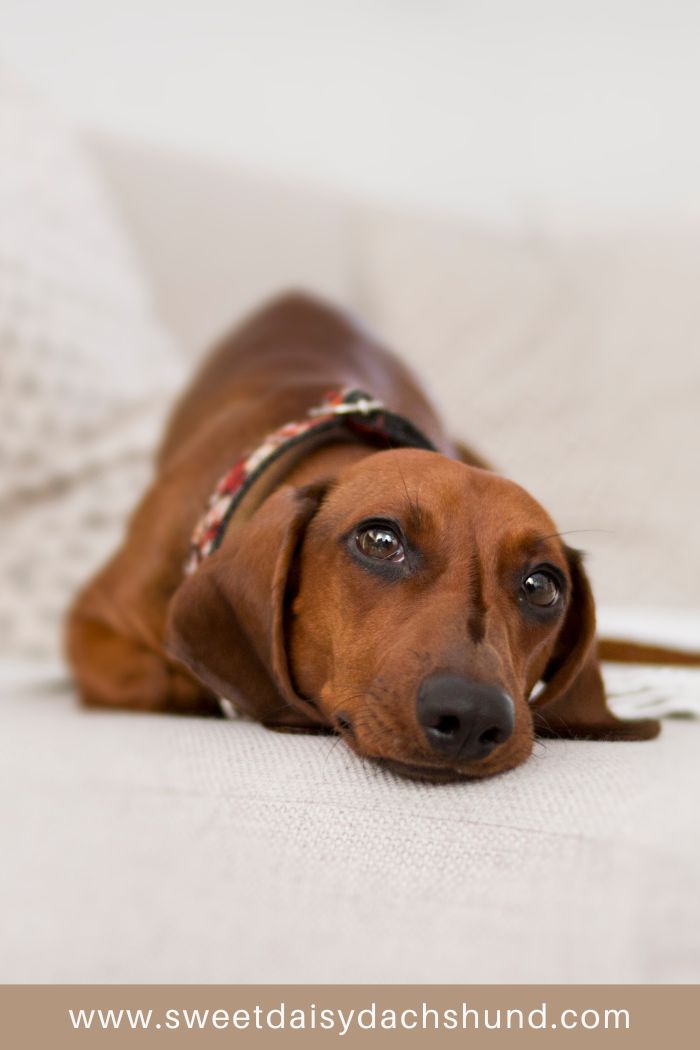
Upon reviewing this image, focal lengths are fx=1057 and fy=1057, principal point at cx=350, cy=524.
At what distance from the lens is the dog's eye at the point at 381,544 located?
1399 mm

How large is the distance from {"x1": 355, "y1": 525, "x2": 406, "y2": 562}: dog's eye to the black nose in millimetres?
263

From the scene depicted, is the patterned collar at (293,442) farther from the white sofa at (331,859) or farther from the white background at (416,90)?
the white background at (416,90)

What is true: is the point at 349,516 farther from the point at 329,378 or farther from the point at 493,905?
the point at 329,378

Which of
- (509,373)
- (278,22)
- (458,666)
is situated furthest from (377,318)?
(458,666)

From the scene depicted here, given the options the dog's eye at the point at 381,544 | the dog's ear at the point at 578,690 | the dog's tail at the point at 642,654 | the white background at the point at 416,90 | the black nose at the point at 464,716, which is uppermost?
the white background at the point at 416,90

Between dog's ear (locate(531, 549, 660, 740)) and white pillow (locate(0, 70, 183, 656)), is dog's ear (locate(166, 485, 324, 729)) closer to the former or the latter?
dog's ear (locate(531, 549, 660, 740))

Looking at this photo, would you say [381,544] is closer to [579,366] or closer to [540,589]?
Result: [540,589]

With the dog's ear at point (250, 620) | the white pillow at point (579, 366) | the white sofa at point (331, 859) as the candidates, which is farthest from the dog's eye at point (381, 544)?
the white pillow at point (579, 366)

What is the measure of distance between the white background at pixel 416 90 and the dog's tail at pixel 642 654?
235 cm

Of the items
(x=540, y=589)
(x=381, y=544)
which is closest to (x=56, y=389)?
(x=381, y=544)

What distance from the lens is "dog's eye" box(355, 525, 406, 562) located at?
1.40 m

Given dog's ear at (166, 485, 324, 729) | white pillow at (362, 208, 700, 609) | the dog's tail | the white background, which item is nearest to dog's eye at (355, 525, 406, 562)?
dog's ear at (166, 485, 324, 729)

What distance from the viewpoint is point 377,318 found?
11.4 ft

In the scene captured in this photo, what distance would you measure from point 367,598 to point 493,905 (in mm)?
512
